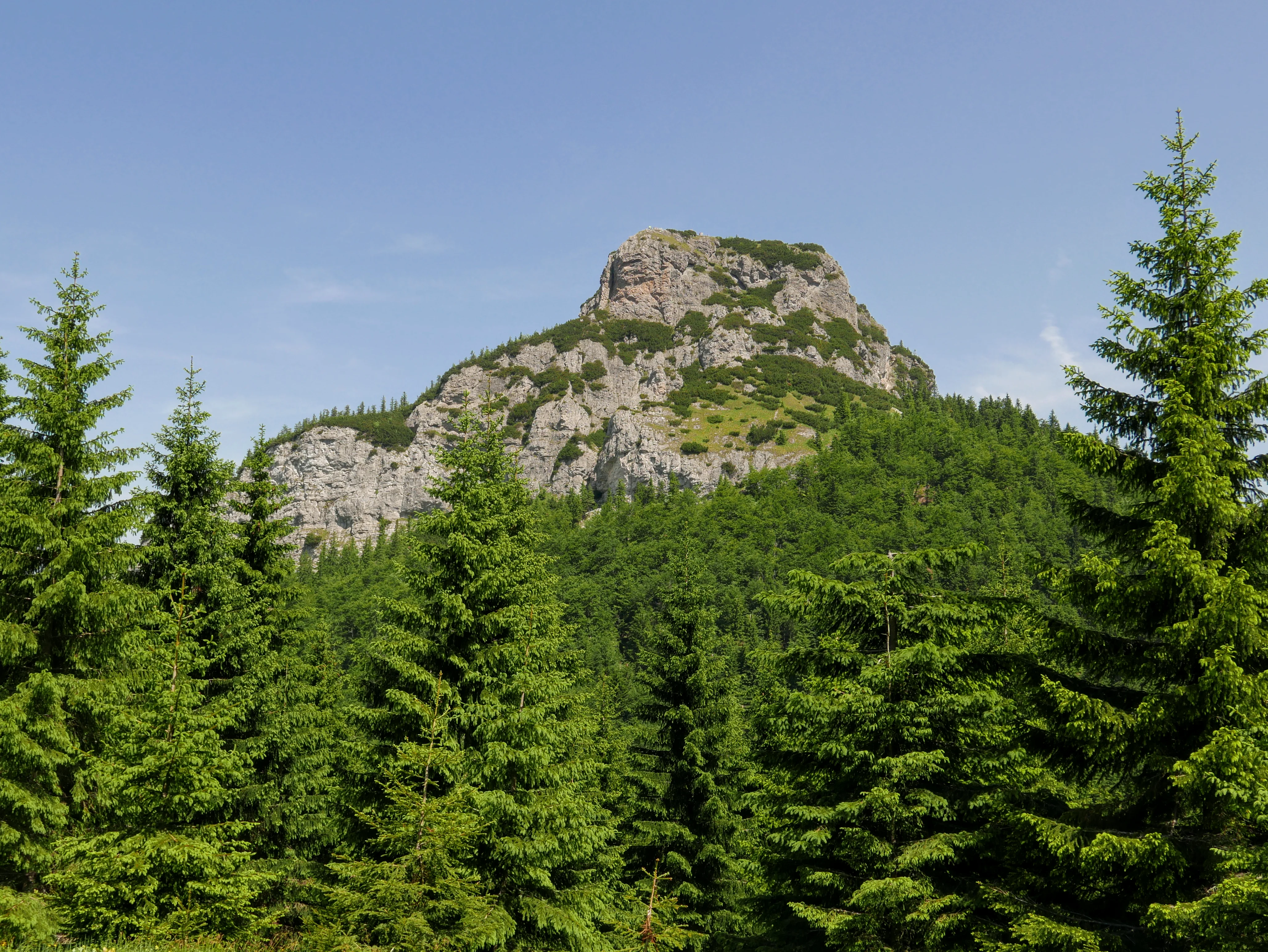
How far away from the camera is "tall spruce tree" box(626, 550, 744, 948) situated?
71.5ft

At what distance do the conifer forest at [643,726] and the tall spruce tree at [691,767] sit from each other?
105 mm

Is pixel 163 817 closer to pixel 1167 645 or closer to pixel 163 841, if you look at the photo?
pixel 163 841

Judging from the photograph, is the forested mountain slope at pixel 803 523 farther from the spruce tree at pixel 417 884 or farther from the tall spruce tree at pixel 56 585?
the spruce tree at pixel 417 884

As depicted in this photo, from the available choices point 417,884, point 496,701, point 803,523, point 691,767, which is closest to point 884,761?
point 496,701

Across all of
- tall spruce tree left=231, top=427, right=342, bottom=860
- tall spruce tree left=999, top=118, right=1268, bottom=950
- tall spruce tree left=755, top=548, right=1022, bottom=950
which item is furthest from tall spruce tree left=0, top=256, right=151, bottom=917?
tall spruce tree left=999, top=118, right=1268, bottom=950

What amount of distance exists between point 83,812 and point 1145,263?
68.0ft

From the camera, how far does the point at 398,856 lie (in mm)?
12617

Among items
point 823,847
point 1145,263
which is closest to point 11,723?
point 823,847

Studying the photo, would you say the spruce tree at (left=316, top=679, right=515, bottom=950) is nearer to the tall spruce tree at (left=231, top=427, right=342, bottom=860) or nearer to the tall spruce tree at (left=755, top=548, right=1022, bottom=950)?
the tall spruce tree at (left=755, top=548, right=1022, bottom=950)

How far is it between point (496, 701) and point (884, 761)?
23.0 ft

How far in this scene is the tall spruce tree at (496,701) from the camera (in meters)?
14.3

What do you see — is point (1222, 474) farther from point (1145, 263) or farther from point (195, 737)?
point (195, 737)

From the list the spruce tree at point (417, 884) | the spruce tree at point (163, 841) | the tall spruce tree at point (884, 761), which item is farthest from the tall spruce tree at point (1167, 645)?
the spruce tree at point (163, 841)

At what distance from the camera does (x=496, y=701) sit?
1484 cm
